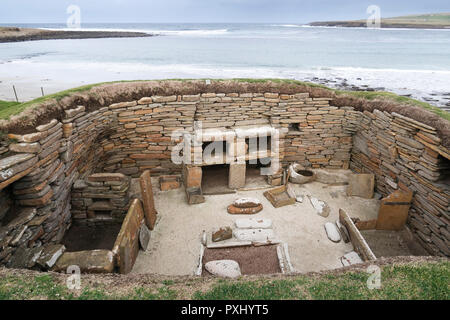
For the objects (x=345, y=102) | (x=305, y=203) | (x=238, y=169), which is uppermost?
(x=345, y=102)

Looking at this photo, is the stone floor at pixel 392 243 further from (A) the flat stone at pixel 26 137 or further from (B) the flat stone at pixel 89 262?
(A) the flat stone at pixel 26 137

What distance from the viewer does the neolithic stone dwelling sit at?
528 centimetres

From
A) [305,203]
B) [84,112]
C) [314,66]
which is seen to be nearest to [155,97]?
[84,112]

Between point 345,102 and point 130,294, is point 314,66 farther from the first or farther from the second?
point 130,294

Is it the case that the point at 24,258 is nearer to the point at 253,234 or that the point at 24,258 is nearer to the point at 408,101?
the point at 253,234

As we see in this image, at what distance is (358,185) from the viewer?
25.8ft

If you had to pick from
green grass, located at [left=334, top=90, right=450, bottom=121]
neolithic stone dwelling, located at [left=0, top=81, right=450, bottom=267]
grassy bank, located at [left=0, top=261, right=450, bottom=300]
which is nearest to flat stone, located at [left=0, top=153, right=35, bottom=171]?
neolithic stone dwelling, located at [left=0, top=81, right=450, bottom=267]

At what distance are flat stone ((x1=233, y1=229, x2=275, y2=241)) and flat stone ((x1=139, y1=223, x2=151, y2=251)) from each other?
1.91 m

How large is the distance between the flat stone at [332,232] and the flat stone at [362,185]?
174cm

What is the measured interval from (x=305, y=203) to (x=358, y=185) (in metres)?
1.70

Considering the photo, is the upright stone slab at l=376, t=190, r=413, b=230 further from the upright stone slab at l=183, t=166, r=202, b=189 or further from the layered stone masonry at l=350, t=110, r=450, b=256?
the upright stone slab at l=183, t=166, r=202, b=189

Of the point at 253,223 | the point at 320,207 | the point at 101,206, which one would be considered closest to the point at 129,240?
the point at 101,206
